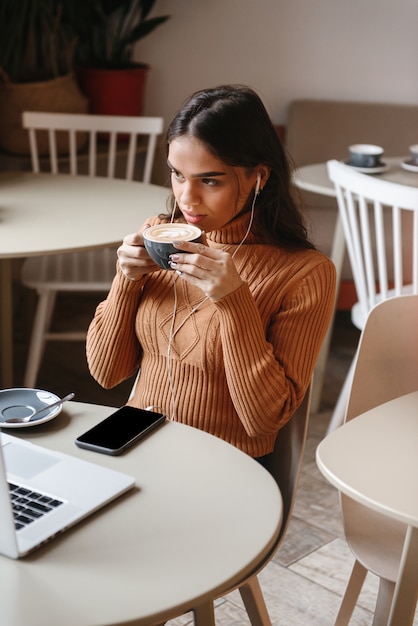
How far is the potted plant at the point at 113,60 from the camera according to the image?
352cm

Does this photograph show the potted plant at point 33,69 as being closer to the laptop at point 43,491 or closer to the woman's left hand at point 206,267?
the woman's left hand at point 206,267

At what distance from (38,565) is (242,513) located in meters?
0.25

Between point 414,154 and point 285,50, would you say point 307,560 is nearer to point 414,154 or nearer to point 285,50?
point 414,154

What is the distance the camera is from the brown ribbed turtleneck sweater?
133cm

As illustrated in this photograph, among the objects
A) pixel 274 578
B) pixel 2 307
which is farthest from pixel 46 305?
pixel 274 578

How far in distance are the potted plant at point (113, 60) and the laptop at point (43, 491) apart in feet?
8.66

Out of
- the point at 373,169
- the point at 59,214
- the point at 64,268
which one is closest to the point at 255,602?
the point at 59,214

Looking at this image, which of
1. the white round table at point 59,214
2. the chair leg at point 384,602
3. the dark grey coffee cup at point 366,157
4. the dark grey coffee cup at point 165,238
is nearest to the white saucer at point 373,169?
the dark grey coffee cup at point 366,157

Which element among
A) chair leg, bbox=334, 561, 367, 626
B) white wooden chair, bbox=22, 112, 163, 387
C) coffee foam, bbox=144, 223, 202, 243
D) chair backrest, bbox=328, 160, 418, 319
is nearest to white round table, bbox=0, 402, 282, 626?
coffee foam, bbox=144, 223, 202, 243

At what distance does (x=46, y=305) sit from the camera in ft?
8.59

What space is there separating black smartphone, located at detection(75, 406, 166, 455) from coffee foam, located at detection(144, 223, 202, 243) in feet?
0.84

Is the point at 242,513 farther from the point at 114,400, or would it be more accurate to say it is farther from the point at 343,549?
the point at 114,400

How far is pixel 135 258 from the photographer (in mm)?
1379

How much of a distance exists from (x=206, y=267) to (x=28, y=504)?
1.45 ft
